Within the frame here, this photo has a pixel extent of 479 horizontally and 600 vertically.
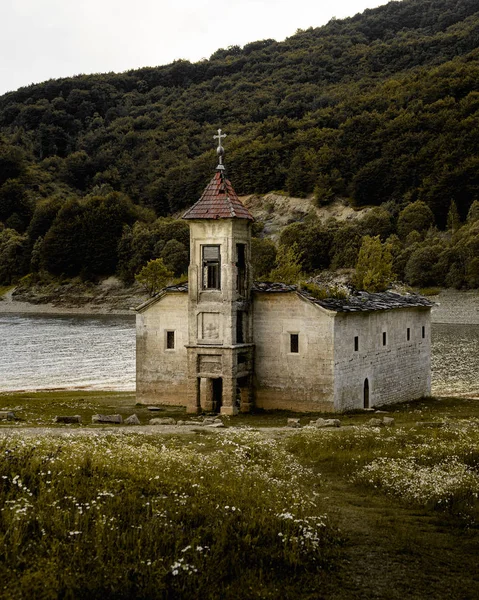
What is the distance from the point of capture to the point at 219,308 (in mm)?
41438

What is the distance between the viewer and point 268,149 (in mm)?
197000

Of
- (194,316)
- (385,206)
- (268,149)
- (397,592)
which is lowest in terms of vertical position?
(397,592)

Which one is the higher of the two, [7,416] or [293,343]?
[293,343]

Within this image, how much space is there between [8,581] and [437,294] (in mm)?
123376

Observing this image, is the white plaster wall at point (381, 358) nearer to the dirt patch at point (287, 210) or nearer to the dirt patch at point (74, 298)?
the dirt patch at point (74, 298)

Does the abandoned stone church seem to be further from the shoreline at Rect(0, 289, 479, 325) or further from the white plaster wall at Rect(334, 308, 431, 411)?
the shoreline at Rect(0, 289, 479, 325)

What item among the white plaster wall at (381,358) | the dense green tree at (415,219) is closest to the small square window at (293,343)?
the white plaster wall at (381,358)

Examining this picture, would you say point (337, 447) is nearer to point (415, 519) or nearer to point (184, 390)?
point (415, 519)

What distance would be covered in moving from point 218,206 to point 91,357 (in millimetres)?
44401

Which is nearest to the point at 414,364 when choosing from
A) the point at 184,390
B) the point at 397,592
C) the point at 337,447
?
the point at 184,390

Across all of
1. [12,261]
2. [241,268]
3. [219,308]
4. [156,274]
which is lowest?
[219,308]

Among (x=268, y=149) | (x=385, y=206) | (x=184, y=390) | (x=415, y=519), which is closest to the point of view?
(x=415, y=519)

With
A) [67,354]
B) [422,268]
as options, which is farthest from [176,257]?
[67,354]

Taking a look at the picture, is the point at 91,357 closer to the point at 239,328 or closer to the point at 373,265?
the point at 373,265
